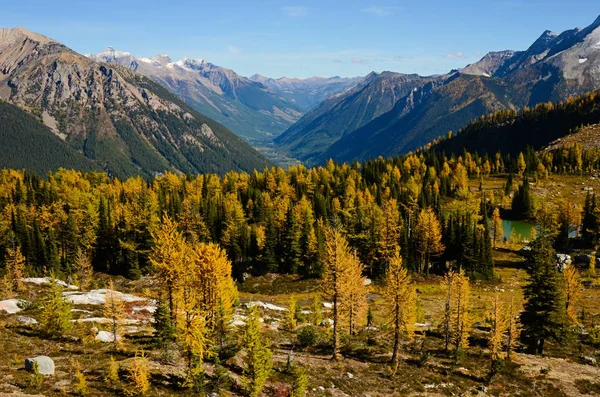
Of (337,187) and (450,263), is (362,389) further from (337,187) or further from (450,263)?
(337,187)

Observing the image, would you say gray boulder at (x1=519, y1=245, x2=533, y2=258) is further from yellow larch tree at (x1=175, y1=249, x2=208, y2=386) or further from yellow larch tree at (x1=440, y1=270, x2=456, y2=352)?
yellow larch tree at (x1=175, y1=249, x2=208, y2=386)

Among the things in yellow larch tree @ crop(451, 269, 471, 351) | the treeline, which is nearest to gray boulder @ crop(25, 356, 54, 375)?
yellow larch tree @ crop(451, 269, 471, 351)

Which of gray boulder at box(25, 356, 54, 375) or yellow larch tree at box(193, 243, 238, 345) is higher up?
yellow larch tree at box(193, 243, 238, 345)

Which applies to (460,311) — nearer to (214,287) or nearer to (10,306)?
(214,287)

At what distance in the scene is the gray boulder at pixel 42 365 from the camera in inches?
1256

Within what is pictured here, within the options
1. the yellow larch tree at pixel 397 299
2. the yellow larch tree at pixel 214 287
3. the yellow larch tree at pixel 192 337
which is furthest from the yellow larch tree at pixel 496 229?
the yellow larch tree at pixel 192 337

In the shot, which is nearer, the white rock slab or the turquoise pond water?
the white rock slab

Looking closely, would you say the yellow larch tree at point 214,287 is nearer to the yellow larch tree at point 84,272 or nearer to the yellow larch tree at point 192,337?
the yellow larch tree at point 192,337

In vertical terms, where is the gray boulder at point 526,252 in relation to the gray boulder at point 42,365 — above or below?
below

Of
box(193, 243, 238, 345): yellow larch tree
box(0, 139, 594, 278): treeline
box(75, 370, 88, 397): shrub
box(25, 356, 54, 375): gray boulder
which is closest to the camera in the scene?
box(75, 370, 88, 397): shrub

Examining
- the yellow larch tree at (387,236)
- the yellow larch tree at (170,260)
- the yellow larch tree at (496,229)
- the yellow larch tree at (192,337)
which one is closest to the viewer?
the yellow larch tree at (192,337)

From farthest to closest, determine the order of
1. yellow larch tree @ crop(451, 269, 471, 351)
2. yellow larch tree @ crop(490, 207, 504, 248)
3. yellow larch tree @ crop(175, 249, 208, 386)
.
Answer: yellow larch tree @ crop(490, 207, 504, 248)
yellow larch tree @ crop(451, 269, 471, 351)
yellow larch tree @ crop(175, 249, 208, 386)

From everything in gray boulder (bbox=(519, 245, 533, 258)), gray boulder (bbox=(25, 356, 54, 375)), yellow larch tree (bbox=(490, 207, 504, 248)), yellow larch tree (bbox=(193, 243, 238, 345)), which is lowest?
gray boulder (bbox=(519, 245, 533, 258))

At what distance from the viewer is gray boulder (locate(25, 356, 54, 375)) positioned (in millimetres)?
31891
